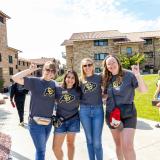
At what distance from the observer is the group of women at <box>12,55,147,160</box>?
5066 mm

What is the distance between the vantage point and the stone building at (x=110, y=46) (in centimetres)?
4800

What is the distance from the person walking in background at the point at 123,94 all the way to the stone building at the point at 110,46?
42632mm

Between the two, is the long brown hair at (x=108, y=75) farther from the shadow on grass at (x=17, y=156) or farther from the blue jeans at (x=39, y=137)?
the shadow on grass at (x=17, y=156)

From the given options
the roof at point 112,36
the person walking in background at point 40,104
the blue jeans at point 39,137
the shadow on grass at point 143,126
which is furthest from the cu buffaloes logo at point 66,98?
the roof at point 112,36

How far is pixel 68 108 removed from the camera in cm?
528

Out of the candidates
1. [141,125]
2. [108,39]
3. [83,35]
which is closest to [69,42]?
[83,35]

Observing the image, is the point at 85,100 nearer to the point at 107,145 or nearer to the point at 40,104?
the point at 40,104

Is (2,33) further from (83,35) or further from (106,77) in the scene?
(106,77)

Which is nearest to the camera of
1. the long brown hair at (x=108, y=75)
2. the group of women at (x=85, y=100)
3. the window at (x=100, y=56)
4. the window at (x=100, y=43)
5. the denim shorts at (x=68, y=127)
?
the group of women at (x=85, y=100)

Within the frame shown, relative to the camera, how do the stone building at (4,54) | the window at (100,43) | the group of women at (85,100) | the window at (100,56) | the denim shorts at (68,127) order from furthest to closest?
the window at (100,56) < the window at (100,43) < the stone building at (4,54) < the denim shorts at (68,127) < the group of women at (85,100)

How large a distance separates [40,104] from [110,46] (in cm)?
4451

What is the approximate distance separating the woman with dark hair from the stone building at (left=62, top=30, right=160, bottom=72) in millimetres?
42575

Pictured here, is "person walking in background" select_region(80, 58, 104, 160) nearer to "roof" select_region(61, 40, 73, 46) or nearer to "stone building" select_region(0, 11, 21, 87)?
"stone building" select_region(0, 11, 21, 87)

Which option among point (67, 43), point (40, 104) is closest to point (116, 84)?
point (40, 104)
